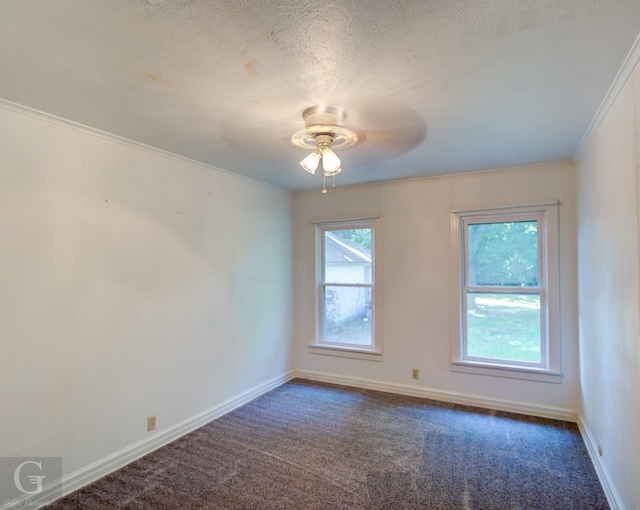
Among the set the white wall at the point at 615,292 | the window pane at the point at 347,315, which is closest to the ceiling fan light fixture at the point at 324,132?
the white wall at the point at 615,292

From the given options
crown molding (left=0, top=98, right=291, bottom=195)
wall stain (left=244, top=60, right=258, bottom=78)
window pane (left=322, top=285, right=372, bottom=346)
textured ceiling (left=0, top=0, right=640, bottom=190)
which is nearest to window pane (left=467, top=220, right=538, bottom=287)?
textured ceiling (left=0, top=0, right=640, bottom=190)

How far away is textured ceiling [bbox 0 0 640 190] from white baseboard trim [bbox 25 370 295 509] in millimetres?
2320

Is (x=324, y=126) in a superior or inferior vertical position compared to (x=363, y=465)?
superior

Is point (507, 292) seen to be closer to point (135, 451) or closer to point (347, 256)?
point (347, 256)

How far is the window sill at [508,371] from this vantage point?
3.38 m

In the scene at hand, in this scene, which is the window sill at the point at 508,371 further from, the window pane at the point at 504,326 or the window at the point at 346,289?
the window at the point at 346,289

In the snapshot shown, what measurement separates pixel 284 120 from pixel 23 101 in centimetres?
150

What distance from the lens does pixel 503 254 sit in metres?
3.68

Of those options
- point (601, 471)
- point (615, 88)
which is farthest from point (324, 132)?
point (601, 471)

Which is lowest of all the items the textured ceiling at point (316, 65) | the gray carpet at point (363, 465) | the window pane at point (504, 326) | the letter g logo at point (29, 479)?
the gray carpet at point (363, 465)

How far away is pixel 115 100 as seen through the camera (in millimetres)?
2070

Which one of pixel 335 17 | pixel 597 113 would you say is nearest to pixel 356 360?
pixel 597 113

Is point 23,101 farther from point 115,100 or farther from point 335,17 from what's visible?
point 335,17

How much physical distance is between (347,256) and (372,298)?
0.61 m
